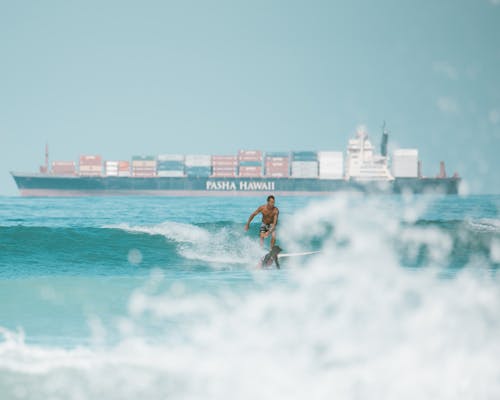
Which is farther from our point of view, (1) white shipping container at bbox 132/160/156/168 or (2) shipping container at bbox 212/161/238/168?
(2) shipping container at bbox 212/161/238/168

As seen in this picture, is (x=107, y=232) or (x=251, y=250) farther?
(x=107, y=232)

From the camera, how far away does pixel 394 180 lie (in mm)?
114250

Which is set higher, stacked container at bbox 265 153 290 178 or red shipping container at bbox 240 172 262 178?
stacked container at bbox 265 153 290 178

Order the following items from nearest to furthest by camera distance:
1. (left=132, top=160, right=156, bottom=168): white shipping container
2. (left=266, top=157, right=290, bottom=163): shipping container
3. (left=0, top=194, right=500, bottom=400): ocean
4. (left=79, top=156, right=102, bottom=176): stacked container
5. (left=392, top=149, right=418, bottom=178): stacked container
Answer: (left=0, top=194, right=500, bottom=400): ocean, (left=132, top=160, right=156, bottom=168): white shipping container, (left=79, top=156, right=102, bottom=176): stacked container, (left=266, top=157, right=290, bottom=163): shipping container, (left=392, top=149, right=418, bottom=178): stacked container

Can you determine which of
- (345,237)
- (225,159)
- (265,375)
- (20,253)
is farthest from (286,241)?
(225,159)

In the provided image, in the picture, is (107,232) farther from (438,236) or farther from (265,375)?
(265,375)

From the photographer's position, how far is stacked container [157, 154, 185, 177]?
108875 millimetres

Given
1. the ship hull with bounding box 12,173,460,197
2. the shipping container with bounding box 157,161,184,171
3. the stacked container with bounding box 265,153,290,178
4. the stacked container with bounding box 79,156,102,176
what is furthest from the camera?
the stacked container with bounding box 265,153,290,178

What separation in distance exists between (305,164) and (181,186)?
76.4 ft

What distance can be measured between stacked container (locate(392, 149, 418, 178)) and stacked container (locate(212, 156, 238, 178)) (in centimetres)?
3393

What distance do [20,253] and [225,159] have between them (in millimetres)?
89439

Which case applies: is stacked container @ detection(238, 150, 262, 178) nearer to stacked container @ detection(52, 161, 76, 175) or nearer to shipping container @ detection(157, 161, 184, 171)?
shipping container @ detection(157, 161, 184, 171)

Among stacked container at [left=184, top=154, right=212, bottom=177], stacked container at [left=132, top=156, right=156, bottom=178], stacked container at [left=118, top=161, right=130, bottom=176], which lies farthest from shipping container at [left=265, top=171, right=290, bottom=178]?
stacked container at [left=118, top=161, right=130, bottom=176]

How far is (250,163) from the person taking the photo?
367ft
